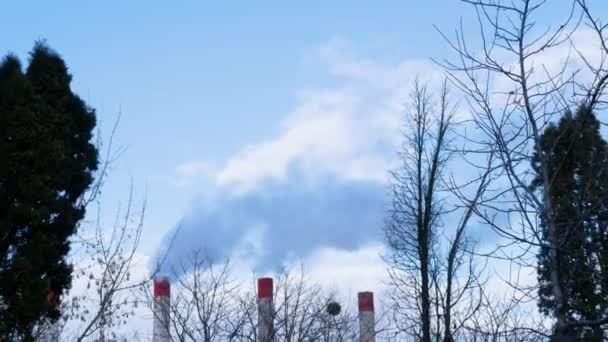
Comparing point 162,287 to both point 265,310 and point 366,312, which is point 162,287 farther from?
point 366,312

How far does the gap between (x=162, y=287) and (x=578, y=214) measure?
51.7 ft

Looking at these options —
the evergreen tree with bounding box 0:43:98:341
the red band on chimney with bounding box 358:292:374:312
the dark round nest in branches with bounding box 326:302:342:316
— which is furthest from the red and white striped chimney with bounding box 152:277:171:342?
the red band on chimney with bounding box 358:292:374:312

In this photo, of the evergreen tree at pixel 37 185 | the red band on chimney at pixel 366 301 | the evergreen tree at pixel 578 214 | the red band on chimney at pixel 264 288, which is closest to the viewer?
the evergreen tree at pixel 578 214

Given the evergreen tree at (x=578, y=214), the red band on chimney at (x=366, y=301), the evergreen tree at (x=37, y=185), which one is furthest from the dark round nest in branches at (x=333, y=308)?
the evergreen tree at (x=578, y=214)

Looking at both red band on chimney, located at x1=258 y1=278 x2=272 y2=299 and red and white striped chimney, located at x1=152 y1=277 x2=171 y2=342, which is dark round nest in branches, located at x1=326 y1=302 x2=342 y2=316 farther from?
red and white striped chimney, located at x1=152 y1=277 x2=171 y2=342

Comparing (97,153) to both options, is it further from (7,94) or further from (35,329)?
(35,329)

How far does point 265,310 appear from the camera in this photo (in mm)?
20562

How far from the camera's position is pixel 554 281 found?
6.97m

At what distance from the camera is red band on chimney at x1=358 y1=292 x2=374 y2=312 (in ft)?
103

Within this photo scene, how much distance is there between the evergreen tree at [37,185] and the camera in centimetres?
1605

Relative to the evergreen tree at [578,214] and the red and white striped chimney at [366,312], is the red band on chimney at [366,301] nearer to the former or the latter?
the red and white striped chimney at [366,312]

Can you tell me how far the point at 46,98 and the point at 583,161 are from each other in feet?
40.2

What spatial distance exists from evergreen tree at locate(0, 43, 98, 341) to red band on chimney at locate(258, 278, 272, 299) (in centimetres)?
596

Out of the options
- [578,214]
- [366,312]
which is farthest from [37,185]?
Answer: [366,312]
